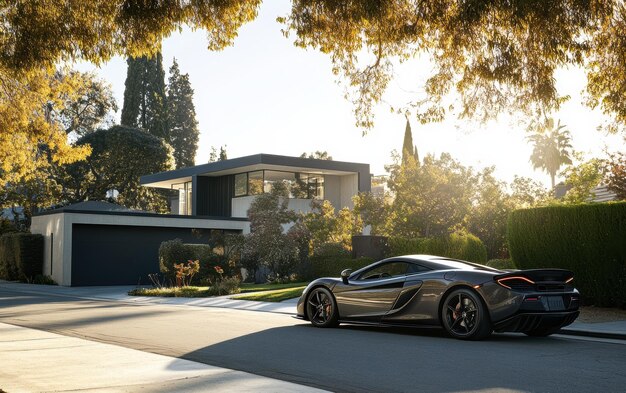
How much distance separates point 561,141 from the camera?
8200 centimetres

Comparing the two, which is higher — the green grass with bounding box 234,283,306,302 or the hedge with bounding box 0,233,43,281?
the hedge with bounding box 0,233,43,281

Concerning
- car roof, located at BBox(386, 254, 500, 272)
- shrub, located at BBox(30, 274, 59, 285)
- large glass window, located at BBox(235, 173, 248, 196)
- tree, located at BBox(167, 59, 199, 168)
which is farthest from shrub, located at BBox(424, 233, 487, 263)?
tree, located at BBox(167, 59, 199, 168)

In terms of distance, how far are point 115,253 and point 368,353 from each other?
994 inches

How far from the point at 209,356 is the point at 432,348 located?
2.95 m

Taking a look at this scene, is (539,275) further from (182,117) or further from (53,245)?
(182,117)

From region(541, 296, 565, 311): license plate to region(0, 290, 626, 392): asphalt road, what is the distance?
0.51 meters

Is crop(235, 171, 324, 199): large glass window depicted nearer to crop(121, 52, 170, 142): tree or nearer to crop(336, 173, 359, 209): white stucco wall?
crop(336, 173, 359, 209): white stucco wall

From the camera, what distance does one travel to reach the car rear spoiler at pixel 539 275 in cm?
1005

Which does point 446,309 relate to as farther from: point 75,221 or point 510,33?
point 75,221

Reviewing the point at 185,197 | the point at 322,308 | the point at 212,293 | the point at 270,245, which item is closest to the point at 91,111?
the point at 185,197

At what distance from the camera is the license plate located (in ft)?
33.1

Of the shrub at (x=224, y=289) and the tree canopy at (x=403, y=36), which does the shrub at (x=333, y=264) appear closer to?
the shrub at (x=224, y=289)

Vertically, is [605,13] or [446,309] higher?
[605,13]

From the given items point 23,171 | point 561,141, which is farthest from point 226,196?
point 561,141
